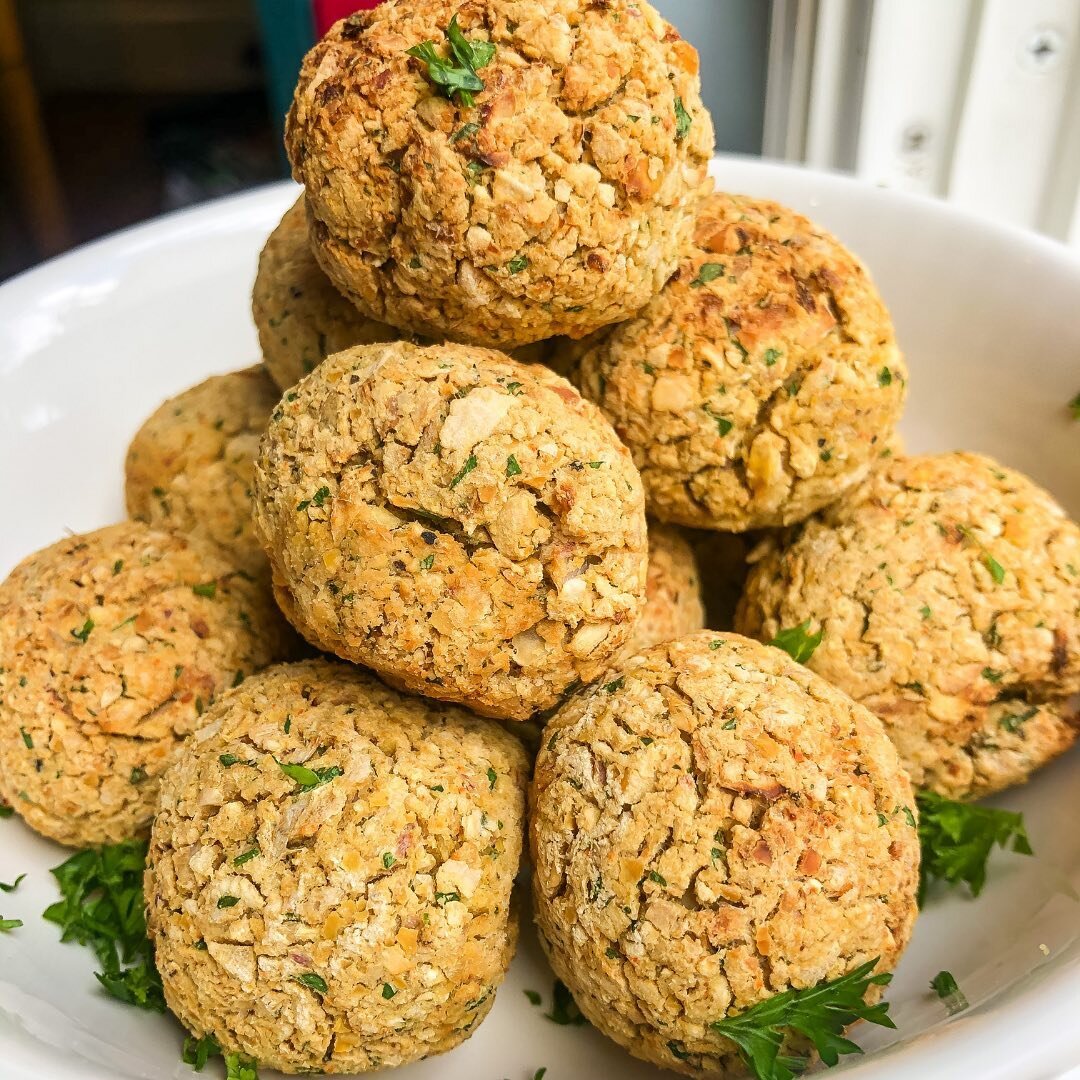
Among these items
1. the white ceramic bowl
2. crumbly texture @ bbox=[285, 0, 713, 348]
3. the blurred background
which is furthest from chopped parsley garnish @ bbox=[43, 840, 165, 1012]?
the blurred background

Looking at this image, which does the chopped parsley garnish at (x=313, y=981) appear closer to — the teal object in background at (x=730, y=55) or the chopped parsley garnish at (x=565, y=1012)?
the chopped parsley garnish at (x=565, y=1012)

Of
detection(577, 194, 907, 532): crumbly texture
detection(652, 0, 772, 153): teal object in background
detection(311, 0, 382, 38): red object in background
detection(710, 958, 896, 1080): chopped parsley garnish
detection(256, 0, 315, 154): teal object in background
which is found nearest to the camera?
detection(710, 958, 896, 1080): chopped parsley garnish

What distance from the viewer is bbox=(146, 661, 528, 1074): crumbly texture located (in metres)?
1.12

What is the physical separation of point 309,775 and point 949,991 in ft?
2.62

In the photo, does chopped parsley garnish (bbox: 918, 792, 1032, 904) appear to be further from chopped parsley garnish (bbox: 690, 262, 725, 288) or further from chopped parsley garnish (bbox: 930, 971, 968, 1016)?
chopped parsley garnish (bbox: 690, 262, 725, 288)

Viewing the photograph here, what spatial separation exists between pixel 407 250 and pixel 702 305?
15.7 inches

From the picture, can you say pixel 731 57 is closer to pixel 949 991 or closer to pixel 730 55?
pixel 730 55

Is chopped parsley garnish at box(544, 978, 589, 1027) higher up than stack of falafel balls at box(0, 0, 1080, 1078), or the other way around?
stack of falafel balls at box(0, 0, 1080, 1078)

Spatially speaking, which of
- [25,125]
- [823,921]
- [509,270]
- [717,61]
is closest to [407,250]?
[509,270]

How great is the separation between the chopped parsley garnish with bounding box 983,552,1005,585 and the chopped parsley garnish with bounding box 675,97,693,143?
2.21ft

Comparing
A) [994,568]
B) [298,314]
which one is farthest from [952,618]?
[298,314]

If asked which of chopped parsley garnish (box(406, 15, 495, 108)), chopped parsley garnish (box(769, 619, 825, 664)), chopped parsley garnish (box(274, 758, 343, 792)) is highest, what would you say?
chopped parsley garnish (box(406, 15, 495, 108))

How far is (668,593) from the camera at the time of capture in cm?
151

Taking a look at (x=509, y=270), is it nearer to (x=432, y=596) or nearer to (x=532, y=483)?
(x=532, y=483)
